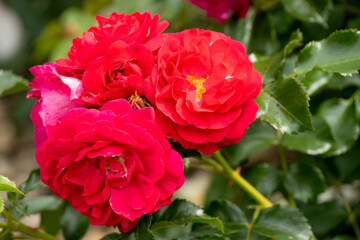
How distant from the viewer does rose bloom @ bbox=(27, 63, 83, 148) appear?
656mm

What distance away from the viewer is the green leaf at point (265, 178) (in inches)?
40.6

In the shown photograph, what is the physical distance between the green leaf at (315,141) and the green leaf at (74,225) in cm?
49

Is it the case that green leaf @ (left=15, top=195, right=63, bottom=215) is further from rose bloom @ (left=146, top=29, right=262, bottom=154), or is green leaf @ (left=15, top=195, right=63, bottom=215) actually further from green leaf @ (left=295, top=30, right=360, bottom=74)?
green leaf @ (left=295, top=30, right=360, bottom=74)

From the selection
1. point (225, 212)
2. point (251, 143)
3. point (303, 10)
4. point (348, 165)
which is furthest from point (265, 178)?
point (303, 10)

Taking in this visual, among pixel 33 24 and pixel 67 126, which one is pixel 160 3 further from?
pixel 33 24

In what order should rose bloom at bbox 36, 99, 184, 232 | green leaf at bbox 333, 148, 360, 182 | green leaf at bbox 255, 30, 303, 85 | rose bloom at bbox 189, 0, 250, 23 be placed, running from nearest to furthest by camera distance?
rose bloom at bbox 36, 99, 184, 232 < green leaf at bbox 255, 30, 303, 85 < rose bloom at bbox 189, 0, 250, 23 < green leaf at bbox 333, 148, 360, 182

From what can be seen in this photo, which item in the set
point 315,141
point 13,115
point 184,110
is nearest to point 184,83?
point 184,110

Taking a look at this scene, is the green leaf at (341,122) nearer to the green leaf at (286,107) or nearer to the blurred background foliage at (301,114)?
the blurred background foliage at (301,114)

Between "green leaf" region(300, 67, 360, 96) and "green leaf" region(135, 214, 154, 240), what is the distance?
0.37m

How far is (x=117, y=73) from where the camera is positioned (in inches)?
26.2

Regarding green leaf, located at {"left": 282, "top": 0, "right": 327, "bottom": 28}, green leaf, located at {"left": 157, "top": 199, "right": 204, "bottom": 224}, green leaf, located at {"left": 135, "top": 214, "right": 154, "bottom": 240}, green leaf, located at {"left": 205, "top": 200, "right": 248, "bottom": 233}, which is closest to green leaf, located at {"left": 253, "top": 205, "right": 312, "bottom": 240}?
green leaf, located at {"left": 205, "top": 200, "right": 248, "bottom": 233}

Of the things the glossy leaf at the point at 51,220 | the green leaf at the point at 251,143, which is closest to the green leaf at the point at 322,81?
the green leaf at the point at 251,143

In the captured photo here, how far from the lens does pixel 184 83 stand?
2.15 feet

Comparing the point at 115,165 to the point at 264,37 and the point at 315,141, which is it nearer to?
the point at 315,141
